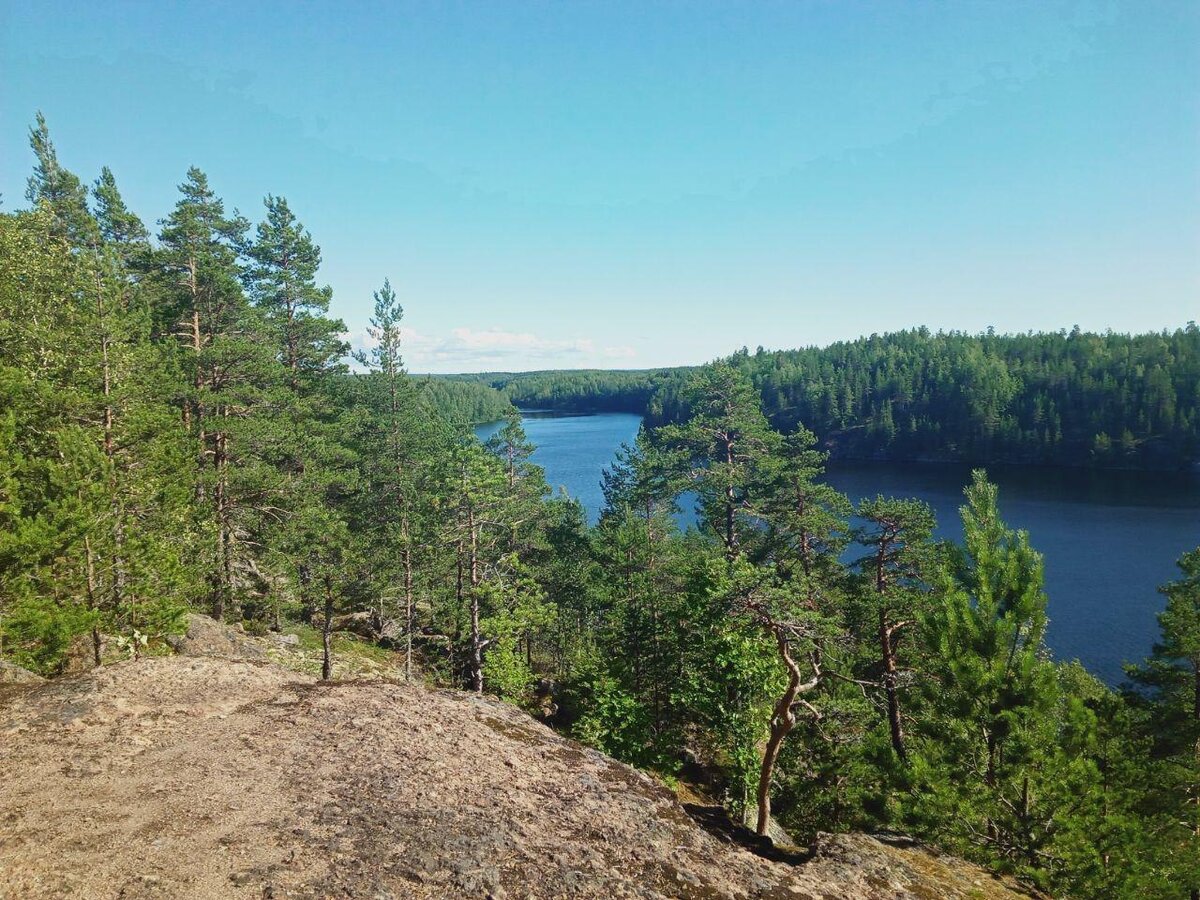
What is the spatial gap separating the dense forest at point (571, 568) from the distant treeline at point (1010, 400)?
199ft

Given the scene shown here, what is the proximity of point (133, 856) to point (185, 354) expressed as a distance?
16817 mm

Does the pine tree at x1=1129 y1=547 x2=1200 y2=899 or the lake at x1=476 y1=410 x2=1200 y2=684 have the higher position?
the pine tree at x1=1129 y1=547 x2=1200 y2=899

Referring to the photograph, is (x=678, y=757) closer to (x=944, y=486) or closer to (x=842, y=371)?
(x=944, y=486)

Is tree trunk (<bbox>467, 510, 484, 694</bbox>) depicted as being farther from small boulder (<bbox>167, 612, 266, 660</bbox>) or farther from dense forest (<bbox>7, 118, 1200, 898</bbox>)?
small boulder (<bbox>167, 612, 266, 660</bbox>)

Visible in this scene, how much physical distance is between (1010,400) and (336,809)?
12092 centimetres

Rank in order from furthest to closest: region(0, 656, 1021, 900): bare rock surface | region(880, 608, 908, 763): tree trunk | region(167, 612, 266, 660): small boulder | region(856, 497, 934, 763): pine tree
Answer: region(856, 497, 934, 763): pine tree, region(880, 608, 908, 763): tree trunk, region(167, 612, 266, 660): small boulder, region(0, 656, 1021, 900): bare rock surface

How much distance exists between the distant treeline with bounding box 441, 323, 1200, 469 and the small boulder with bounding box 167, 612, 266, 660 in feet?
233

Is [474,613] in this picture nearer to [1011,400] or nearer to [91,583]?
[91,583]

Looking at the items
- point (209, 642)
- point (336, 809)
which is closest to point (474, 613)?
point (209, 642)

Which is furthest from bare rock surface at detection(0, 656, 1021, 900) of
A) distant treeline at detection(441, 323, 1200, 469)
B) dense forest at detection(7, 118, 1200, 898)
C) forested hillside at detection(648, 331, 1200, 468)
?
forested hillside at detection(648, 331, 1200, 468)

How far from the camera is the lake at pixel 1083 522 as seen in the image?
3653cm

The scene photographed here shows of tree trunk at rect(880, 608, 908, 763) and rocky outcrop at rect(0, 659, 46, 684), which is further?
tree trunk at rect(880, 608, 908, 763)

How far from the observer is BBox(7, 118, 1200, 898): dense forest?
35.2 feet

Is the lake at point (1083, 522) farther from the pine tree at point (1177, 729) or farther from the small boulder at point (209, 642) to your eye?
the small boulder at point (209, 642)
